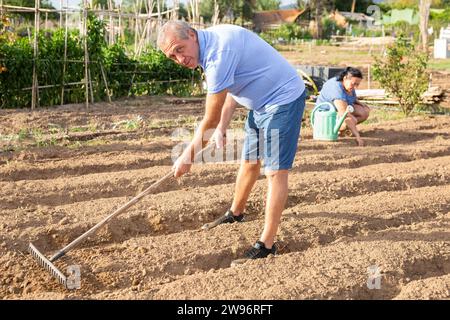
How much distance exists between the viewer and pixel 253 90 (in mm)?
3578

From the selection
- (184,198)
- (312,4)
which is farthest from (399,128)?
(312,4)

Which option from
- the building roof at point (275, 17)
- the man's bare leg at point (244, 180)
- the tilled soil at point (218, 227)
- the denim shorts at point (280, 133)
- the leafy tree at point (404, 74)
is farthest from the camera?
the building roof at point (275, 17)

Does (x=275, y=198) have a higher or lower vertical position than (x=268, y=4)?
lower

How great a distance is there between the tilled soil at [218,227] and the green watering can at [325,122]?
0.19 meters

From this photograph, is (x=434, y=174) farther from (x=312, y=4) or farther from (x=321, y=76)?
(x=312, y=4)

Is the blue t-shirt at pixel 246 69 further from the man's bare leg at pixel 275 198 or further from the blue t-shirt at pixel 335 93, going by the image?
the blue t-shirt at pixel 335 93

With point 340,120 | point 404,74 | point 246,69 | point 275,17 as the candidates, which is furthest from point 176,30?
point 275,17

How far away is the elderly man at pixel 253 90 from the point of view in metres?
3.31

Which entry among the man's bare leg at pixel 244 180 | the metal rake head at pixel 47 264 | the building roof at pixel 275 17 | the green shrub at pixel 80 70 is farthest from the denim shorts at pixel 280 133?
the building roof at pixel 275 17

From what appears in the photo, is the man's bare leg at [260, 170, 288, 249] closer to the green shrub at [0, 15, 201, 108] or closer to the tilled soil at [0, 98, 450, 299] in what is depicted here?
the tilled soil at [0, 98, 450, 299]

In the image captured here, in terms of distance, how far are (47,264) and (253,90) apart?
1.51 metres

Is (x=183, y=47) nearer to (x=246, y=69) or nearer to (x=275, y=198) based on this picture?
(x=246, y=69)

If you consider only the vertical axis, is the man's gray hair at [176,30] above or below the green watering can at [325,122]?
above

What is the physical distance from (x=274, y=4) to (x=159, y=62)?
6190cm
